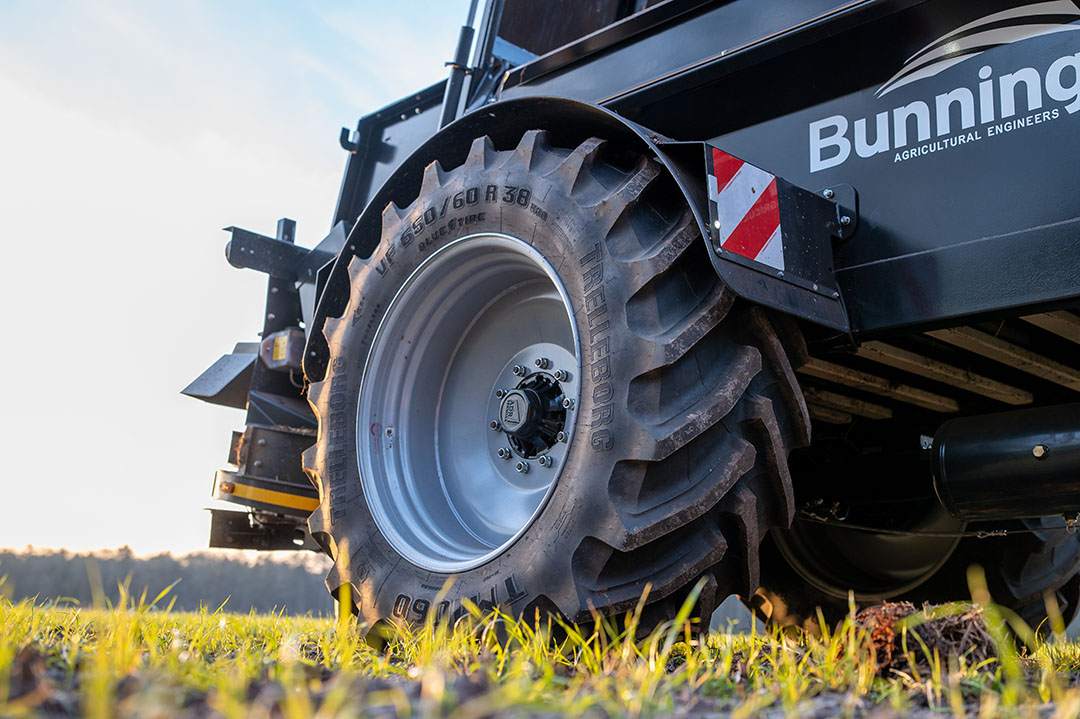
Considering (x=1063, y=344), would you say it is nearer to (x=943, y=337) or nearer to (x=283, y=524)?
(x=943, y=337)

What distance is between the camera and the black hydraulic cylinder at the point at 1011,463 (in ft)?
7.60

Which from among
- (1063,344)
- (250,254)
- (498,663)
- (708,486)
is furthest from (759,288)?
(250,254)

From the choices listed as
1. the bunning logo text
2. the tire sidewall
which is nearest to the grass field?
the tire sidewall

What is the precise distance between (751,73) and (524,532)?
4.31ft

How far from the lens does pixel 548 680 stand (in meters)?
1.38

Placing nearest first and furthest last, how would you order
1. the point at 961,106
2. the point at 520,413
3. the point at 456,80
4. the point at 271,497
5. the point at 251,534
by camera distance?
1. the point at 961,106
2. the point at 520,413
3. the point at 456,80
4. the point at 271,497
5. the point at 251,534

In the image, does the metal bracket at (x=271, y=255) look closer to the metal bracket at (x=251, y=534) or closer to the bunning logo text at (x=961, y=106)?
the metal bracket at (x=251, y=534)

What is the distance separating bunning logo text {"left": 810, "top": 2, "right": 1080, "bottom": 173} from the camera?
2039 millimetres

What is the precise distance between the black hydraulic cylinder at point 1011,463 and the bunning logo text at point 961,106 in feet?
2.47

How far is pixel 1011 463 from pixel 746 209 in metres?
0.97

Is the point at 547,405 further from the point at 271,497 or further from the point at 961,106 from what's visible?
the point at 271,497

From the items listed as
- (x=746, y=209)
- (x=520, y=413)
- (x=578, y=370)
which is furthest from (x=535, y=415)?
(x=746, y=209)

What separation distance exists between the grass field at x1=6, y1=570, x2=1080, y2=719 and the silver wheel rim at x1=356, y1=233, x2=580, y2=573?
0.68 m

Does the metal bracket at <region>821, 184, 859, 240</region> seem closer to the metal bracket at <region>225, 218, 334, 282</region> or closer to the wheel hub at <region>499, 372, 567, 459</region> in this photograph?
the wheel hub at <region>499, 372, 567, 459</region>
